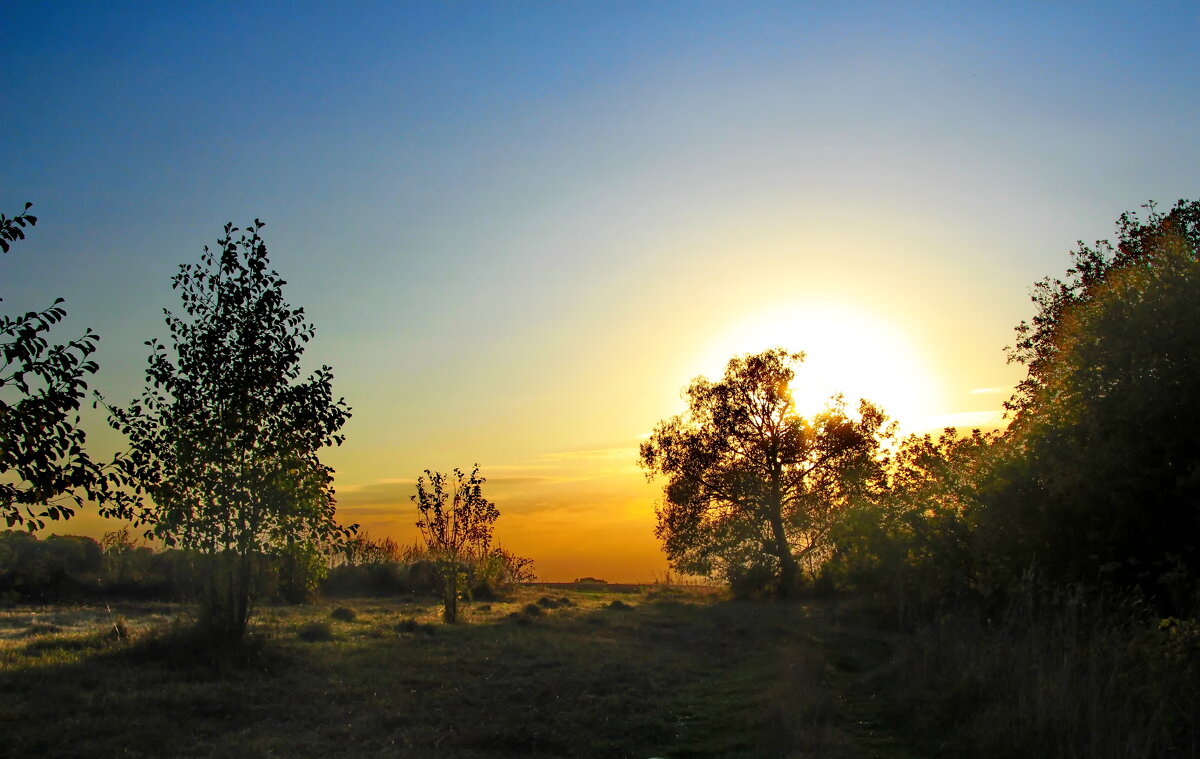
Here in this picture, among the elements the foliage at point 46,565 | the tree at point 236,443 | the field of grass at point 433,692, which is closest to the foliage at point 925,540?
the field of grass at point 433,692

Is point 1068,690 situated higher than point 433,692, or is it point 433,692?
point 1068,690

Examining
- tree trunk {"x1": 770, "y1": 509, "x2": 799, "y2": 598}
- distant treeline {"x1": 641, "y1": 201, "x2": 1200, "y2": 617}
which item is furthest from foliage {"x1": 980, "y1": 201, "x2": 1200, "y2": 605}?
tree trunk {"x1": 770, "y1": 509, "x2": 799, "y2": 598}

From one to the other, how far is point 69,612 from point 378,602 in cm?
1120

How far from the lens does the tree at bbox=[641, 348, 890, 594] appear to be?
39.6 metres

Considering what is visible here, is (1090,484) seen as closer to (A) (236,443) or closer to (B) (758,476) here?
(A) (236,443)

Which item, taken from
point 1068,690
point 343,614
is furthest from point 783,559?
point 1068,690

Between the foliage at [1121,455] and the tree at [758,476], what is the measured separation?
26487 millimetres

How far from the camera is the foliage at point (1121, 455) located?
1080 centimetres

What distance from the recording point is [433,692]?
44.2 feet

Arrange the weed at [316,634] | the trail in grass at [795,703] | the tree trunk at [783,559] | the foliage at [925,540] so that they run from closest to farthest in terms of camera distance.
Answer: the trail in grass at [795,703] → the foliage at [925,540] → the weed at [316,634] → the tree trunk at [783,559]

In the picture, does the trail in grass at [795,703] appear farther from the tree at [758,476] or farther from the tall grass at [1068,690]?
the tree at [758,476]

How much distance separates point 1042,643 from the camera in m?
10.7

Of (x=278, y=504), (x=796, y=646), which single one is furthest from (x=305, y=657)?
(x=796, y=646)

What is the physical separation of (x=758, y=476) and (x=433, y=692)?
29046 millimetres
